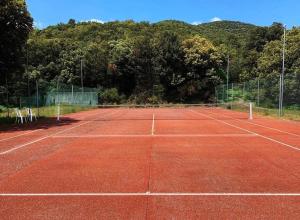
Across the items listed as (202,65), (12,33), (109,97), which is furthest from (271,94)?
(202,65)

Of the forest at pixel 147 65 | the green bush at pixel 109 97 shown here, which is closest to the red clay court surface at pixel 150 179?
the green bush at pixel 109 97

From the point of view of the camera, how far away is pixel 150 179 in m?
9.91

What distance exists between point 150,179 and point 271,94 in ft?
104

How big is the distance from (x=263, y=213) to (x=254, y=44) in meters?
72.7

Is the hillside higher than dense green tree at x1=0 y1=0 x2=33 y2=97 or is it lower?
higher

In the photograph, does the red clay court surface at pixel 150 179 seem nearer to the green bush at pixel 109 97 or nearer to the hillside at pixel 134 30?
the green bush at pixel 109 97

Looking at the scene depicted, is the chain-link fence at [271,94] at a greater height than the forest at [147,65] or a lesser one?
lesser

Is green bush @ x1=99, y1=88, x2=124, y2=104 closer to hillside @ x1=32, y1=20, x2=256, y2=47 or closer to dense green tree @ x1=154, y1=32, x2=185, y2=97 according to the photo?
dense green tree @ x1=154, y1=32, x2=185, y2=97

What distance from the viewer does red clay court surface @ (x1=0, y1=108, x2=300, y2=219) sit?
7.36 meters

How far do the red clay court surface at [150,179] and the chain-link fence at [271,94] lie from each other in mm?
18363

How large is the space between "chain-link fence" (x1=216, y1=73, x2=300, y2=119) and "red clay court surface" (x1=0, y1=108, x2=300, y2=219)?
18363 millimetres

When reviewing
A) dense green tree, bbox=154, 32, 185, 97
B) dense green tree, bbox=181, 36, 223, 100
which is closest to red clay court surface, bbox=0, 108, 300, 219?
dense green tree, bbox=181, 36, 223, 100

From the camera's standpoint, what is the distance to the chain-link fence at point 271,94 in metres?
34.9

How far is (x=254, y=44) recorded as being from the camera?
7738cm
